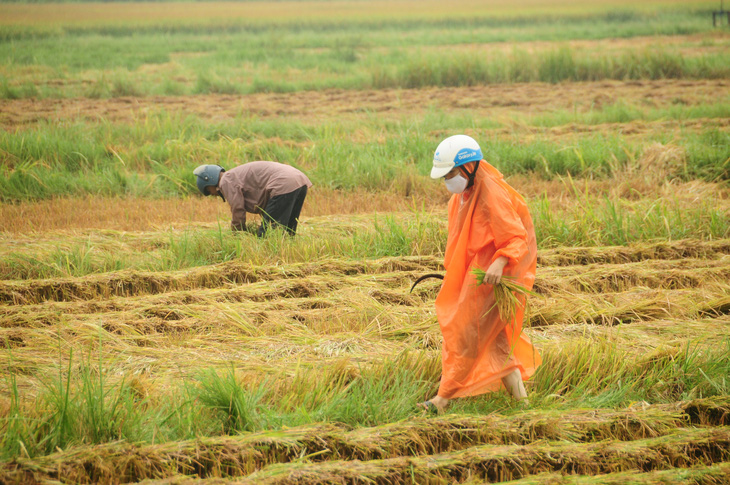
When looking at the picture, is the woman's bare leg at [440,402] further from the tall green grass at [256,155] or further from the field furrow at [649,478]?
the tall green grass at [256,155]

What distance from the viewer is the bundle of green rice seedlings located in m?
3.22

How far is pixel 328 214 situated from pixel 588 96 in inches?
354

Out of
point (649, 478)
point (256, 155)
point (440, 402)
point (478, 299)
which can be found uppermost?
point (256, 155)

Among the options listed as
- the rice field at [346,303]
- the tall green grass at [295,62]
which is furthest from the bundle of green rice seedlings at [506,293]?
the tall green grass at [295,62]

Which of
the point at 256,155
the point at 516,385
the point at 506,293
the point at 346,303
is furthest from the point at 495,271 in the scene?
the point at 256,155

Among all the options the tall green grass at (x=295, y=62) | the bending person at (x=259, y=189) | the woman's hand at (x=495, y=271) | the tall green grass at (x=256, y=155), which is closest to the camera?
the woman's hand at (x=495, y=271)

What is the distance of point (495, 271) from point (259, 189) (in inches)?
138

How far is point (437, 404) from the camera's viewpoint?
136 inches

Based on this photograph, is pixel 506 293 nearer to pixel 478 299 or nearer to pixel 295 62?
pixel 478 299

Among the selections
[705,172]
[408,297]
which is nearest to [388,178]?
[408,297]

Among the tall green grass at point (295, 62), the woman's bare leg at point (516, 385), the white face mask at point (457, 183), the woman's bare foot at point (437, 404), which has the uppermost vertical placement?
the tall green grass at point (295, 62)

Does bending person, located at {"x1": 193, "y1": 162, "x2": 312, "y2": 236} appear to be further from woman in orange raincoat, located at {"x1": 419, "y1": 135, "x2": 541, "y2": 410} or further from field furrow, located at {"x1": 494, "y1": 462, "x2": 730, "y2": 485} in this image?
field furrow, located at {"x1": 494, "y1": 462, "x2": 730, "y2": 485}

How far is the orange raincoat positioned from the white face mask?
62mm

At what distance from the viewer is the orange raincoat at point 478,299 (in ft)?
10.8
